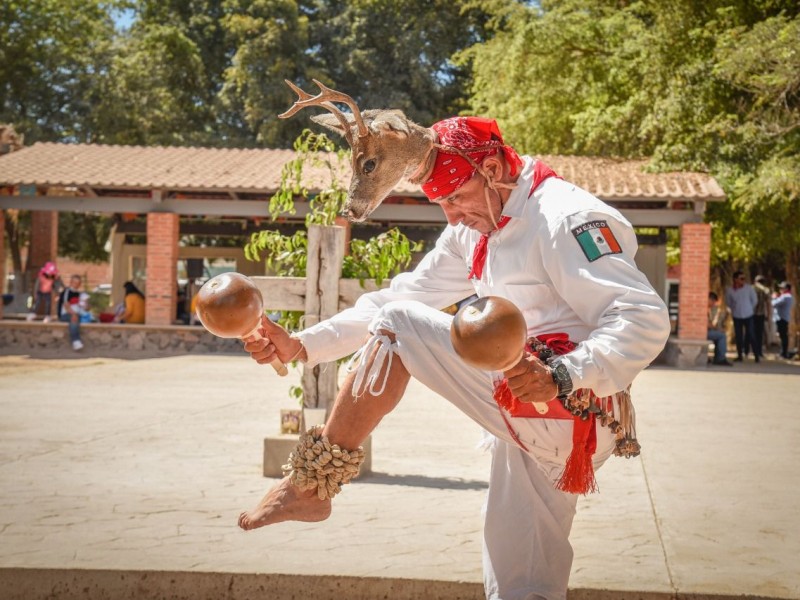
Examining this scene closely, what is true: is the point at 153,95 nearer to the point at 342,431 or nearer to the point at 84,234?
the point at 84,234

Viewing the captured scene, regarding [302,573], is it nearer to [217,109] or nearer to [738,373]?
[738,373]

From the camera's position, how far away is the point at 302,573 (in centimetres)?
408

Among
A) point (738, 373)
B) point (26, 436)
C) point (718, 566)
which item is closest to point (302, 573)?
point (718, 566)

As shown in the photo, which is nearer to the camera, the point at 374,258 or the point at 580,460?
the point at 580,460

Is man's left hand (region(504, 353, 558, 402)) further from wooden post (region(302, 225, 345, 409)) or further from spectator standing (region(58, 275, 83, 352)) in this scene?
spectator standing (region(58, 275, 83, 352))

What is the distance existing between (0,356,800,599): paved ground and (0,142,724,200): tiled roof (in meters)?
9.49

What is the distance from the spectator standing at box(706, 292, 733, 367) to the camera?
64.6 ft

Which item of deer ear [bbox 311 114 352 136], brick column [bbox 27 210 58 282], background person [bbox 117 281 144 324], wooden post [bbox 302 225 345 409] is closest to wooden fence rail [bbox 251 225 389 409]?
wooden post [bbox 302 225 345 409]

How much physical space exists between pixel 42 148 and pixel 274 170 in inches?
250

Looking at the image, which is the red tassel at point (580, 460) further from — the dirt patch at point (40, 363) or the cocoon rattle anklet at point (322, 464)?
the dirt patch at point (40, 363)

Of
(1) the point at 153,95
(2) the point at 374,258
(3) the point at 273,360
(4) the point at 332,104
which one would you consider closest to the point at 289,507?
(3) the point at 273,360

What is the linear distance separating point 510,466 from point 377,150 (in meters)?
1.08

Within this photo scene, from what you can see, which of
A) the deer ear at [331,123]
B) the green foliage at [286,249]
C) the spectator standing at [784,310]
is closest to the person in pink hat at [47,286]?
the spectator standing at [784,310]

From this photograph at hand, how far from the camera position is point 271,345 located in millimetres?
3262
